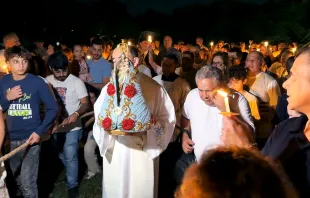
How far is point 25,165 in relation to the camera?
5.37 m

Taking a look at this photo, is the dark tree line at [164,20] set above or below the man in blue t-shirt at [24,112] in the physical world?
above

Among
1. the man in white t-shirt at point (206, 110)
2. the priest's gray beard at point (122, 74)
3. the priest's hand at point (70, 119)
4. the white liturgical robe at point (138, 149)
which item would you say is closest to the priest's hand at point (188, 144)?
the man in white t-shirt at point (206, 110)

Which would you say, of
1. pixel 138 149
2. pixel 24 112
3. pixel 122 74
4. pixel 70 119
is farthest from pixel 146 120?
pixel 70 119

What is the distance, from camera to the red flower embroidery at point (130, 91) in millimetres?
4266

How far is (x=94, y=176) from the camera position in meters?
7.26

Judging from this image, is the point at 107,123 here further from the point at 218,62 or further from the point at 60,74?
the point at 218,62

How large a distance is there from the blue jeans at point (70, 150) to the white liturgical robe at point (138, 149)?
3.47 feet

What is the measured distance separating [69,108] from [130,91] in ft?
6.98

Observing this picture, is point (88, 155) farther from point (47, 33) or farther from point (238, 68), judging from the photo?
point (47, 33)

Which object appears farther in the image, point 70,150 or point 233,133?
point 70,150

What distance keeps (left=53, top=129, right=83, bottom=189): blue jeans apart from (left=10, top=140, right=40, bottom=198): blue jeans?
2.64ft

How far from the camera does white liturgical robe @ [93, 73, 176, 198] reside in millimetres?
5145

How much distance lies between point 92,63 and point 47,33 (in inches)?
601

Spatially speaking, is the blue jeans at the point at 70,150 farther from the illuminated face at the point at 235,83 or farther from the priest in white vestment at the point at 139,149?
the illuminated face at the point at 235,83
